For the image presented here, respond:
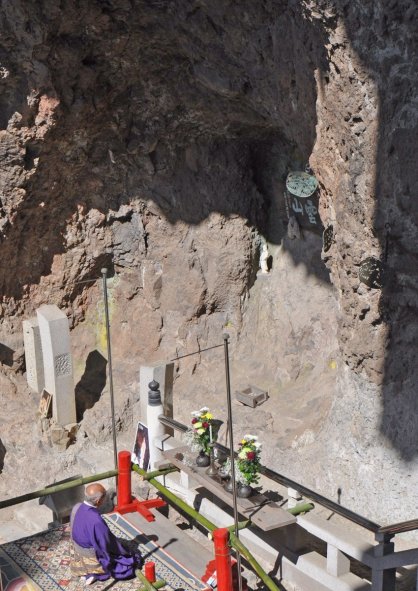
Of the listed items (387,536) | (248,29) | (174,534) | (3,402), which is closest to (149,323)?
(3,402)

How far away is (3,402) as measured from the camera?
17344mm

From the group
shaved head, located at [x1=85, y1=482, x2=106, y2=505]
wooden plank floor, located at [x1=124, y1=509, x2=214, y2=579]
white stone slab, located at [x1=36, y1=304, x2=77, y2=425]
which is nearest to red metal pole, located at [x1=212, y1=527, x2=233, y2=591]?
wooden plank floor, located at [x1=124, y1=509, x2=214, y2=579]

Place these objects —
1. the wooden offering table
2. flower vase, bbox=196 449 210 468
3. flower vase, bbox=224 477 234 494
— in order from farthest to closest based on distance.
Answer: flower vase, bbox=196 449 210 468, flower vase, bbox=224 477 234 494, the wooden offering table

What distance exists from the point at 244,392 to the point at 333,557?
6599 millimetres

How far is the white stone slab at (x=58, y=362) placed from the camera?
1606 cm

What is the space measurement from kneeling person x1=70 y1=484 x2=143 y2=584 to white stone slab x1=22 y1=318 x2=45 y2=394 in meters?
7.79

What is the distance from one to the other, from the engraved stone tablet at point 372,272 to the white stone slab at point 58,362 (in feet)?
20.2

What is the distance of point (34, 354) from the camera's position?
17.0 meters

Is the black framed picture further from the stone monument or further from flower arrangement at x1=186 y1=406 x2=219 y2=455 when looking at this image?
flower arrangement at x1=186 y1=406 x2=219 y2=455

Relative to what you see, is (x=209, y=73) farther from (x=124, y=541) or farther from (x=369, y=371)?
(x=124, y=541)

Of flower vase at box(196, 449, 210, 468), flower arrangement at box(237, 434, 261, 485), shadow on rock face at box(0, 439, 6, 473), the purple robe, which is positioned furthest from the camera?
shadow on rock face at box(0, 439, 6, 473)

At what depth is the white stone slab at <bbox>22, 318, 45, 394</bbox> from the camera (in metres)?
16.9

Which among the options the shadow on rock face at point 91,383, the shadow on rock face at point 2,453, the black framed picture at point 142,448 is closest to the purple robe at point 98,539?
the black framed picture at point 142,448

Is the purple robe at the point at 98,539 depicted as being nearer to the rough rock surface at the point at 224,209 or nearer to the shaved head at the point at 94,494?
the shaved head at the point at 94,494
